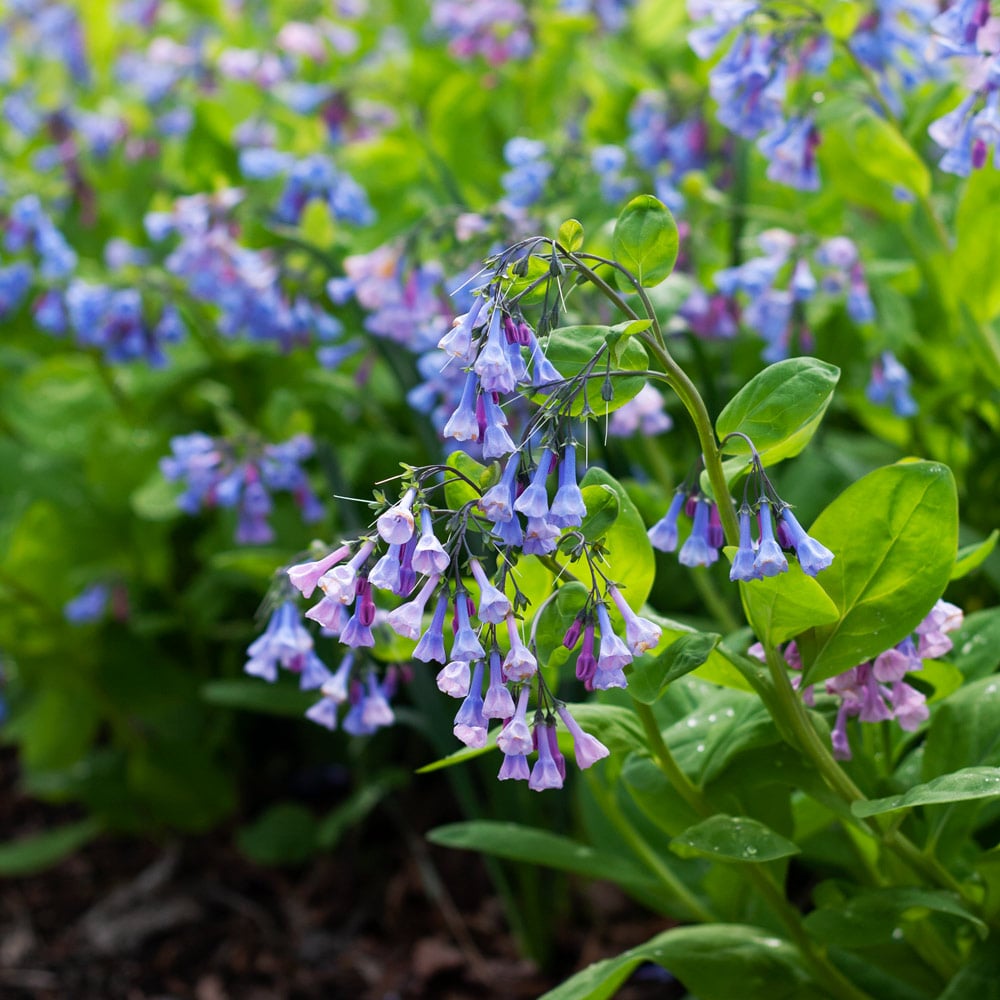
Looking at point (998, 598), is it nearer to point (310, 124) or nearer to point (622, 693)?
point (622, 693)

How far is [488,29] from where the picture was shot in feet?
10.9

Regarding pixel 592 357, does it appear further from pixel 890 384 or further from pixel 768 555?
pixel 890 384

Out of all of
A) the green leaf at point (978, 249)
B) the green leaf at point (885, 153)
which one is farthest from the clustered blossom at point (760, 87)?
the green leaf at point (978, 249)

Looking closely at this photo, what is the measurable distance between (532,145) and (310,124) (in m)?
1.08

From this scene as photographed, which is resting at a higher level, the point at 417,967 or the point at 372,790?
the point at 372,790

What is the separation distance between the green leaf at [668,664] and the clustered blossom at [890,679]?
0.52 ft

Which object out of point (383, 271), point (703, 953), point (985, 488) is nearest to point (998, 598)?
point (985, 488)

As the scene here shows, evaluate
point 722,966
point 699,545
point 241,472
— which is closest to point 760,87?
point 699,545

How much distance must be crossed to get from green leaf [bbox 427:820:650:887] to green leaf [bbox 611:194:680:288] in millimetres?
772

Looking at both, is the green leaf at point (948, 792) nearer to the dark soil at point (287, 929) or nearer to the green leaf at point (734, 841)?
the green leaf at point (734, 841)

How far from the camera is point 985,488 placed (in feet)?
7.20

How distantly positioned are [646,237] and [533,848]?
818mm

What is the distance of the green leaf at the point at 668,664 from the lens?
3.77 feet

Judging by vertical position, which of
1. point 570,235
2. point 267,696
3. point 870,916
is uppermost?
point 570,235
